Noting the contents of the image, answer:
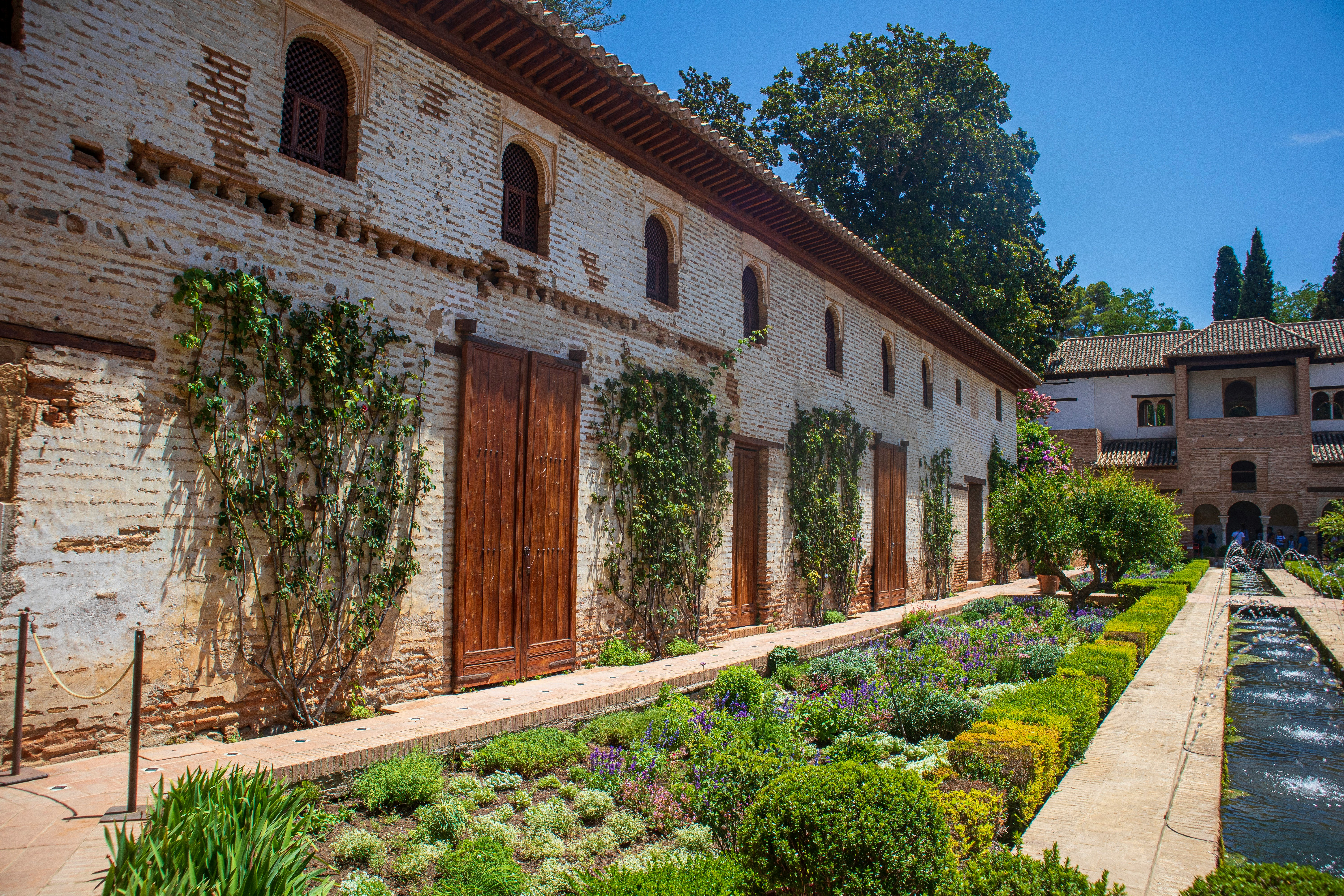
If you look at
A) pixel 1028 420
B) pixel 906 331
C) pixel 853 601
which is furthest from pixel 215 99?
pixel 1028 420

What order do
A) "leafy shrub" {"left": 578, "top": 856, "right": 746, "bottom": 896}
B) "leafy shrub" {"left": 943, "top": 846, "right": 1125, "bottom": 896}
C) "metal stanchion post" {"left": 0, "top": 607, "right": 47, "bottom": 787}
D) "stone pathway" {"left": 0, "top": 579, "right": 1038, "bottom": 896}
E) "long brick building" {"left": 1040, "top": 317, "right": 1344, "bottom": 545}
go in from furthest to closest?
1. "long brick building" {"left": 1040, "top": 317, "right": 1344, "bottom": 545}
2. "metal stanchion post" {"left": 0, "top": 607, "right": 47, "bottom": 787}
3. "stone pathway" {"left": 0, "top": 579, "right": 1038, "bottom": 896}
4. "leafy shrub" {"left": 578, "top": 856, "right": 746, "bottom": 896}
5. "leafy shrub" {"left": 943, "top": 846, "right": 1125, "bottom": 896}

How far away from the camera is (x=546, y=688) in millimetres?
7270

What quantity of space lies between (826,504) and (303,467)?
874cm

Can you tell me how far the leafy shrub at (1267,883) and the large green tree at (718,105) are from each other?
23.6m

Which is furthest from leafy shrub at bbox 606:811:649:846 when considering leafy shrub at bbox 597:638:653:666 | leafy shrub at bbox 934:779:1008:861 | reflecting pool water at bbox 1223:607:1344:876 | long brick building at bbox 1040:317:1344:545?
long brick building at bbox 1040:317:1344:545

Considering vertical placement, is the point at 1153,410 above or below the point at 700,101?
below

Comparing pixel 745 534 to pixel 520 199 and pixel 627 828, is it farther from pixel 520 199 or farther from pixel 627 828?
pixel 627 828

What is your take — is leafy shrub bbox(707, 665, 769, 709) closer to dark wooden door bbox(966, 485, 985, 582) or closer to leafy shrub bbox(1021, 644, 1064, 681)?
leafy shrub bbox(1021, 644, 1064, 681)

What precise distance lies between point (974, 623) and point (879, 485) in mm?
3207

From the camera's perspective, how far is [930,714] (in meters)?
6.64

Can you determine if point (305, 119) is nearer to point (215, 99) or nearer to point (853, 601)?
→ point (215, 99)

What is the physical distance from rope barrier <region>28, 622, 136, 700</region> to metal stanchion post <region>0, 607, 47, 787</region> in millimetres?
125

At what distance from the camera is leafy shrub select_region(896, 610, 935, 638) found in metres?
11.7

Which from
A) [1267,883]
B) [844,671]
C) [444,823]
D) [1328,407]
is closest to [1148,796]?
[1267,883]
